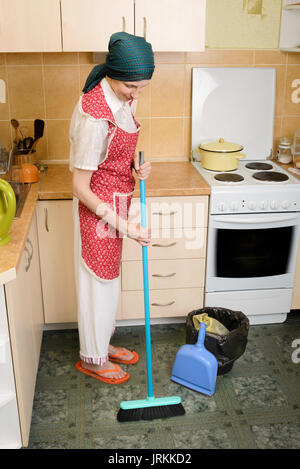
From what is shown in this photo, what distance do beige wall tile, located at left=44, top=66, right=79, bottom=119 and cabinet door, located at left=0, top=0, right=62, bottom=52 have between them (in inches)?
15.2

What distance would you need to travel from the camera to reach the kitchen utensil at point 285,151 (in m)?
3.03

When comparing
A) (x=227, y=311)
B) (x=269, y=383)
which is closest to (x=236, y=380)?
(x=269, y=383)

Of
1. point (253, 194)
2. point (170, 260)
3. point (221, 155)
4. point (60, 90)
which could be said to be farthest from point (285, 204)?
point (60, 90)

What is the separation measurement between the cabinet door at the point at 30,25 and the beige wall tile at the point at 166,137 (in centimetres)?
77

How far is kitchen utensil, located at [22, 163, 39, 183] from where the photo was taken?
2.65m

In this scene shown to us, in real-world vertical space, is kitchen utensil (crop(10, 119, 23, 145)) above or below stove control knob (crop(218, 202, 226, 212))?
above

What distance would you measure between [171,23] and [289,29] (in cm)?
80

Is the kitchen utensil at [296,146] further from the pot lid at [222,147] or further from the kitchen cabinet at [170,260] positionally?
the kitchen cabinet at [170,260]

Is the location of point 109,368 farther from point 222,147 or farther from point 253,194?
point 222,147

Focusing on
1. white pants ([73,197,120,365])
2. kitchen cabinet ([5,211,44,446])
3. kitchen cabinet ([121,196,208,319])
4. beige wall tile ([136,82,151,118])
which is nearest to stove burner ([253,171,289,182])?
kitchen cabinet ([121,196,208,319])

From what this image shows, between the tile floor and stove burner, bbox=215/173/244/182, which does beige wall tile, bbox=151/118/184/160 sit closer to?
stove burner, bbox=215/173/244/182

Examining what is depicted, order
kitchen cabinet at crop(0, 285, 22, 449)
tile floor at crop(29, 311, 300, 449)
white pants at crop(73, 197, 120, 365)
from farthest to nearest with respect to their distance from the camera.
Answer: white pants at crop(73, 197, 120, 365) < tile floor at crop(29, 311, 300, 449) < kitchen cabinet at crop(0, 285, 22, 449)

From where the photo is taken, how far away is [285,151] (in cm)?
304
